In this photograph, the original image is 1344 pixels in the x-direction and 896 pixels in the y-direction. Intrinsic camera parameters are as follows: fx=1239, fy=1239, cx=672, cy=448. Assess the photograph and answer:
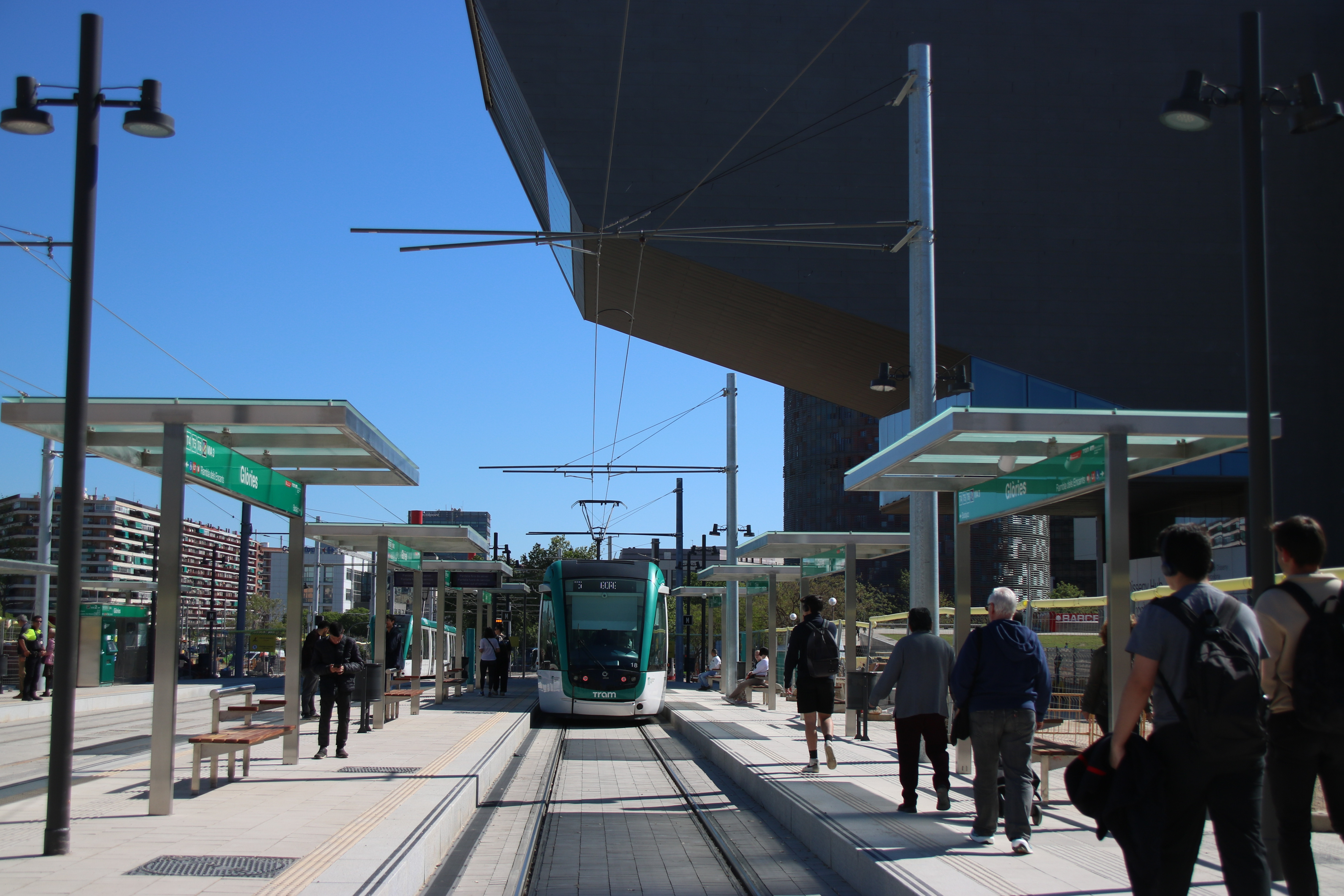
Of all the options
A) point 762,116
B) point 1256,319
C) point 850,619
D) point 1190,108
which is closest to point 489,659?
point 850,619

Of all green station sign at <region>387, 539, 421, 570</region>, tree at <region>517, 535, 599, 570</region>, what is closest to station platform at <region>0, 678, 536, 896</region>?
green station sign at <region>387, 539, 421, 570</region>

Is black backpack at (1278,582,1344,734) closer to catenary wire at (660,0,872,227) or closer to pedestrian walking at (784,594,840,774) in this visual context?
pedestrian walking at (784,594,840,774)

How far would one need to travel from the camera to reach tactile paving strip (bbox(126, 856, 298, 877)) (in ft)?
21.4

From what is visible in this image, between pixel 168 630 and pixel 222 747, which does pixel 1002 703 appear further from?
pixel 222 747

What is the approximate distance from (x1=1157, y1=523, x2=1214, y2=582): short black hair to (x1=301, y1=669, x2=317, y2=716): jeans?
15.6m

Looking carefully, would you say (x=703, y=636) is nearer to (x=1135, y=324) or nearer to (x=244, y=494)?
(x=1135, y=324)

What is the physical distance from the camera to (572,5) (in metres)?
30.4

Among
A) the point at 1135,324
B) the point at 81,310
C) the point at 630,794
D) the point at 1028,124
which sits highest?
the point at 1028,124

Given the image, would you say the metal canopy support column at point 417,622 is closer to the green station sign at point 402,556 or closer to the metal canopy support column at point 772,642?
the green station sign at point 402,556

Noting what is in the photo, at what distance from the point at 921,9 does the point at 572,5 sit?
8793 millimetres

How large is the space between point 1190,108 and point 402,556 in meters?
14.8

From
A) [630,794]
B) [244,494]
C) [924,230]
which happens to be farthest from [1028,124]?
[244,494]

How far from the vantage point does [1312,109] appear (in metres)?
8.15

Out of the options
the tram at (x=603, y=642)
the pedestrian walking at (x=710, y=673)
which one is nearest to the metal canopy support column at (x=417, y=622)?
the tram at (x=603, y=642)
